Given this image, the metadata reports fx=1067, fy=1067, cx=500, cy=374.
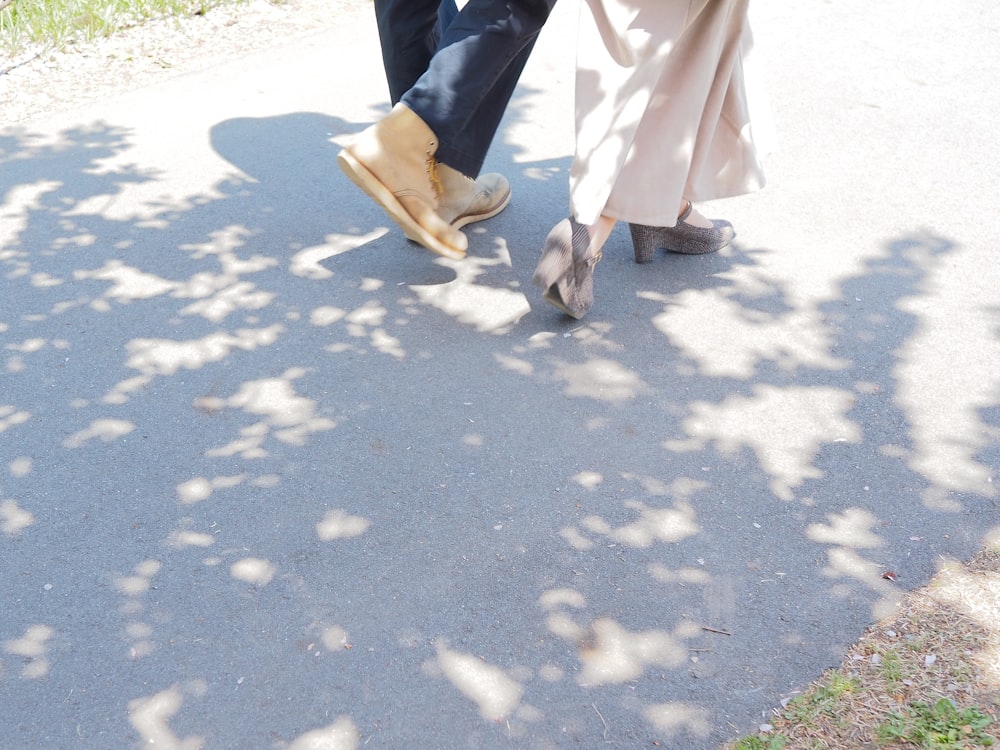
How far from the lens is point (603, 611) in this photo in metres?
2.67

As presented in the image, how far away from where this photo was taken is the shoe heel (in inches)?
161

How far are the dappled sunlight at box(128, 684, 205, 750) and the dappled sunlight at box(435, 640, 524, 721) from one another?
0.57 m

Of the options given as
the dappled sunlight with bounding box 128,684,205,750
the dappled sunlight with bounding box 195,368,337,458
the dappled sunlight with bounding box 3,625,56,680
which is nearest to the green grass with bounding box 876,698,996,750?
the dappled sunlight with bounding box 128,684,205,750

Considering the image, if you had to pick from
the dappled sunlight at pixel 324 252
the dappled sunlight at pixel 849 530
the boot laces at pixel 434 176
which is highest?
the boot laces at pixel 434 176

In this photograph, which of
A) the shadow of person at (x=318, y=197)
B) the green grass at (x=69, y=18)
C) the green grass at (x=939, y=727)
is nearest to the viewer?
the green grass at (x=939, y=727)

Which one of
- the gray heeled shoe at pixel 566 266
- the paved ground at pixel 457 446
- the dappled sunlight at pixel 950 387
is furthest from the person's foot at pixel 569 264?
the dappled sunlight at pixel 950 387

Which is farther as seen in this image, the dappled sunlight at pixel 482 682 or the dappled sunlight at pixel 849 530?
the dappled sunlight at pixel 849 530

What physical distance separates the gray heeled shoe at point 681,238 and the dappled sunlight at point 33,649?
2.50 metres

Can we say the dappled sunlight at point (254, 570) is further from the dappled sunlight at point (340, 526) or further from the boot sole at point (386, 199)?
the boot sole at point (386, 199)

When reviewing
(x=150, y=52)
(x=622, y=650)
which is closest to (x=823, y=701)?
(x=622, y=650)

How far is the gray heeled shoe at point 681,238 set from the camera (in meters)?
4.12

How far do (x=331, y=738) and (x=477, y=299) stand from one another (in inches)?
77.8

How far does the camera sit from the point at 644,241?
13.5ft

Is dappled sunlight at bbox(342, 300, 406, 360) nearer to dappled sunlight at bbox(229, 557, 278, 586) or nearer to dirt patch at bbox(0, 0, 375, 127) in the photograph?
dappled sunlight at bbox(229, 557, 278, 586)
